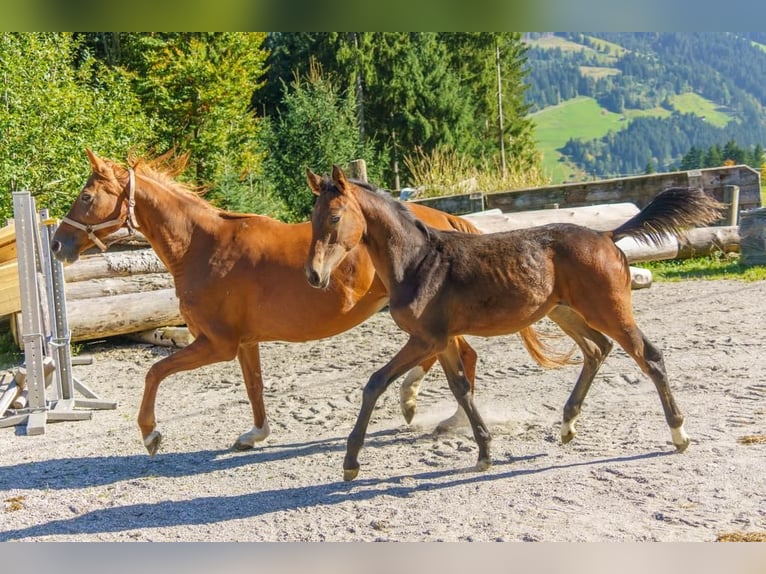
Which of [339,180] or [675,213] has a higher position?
[339,180]

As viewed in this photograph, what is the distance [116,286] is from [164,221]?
15.0 feet

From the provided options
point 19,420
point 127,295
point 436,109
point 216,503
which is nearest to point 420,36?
point 436,109

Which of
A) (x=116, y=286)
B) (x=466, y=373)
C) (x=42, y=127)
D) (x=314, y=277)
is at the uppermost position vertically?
(x=42, y=127)

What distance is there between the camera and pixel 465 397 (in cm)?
527

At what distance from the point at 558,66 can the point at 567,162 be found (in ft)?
40.4

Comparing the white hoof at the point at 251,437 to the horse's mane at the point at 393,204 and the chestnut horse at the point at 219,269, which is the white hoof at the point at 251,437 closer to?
the chestnut horse at the point at 219,269

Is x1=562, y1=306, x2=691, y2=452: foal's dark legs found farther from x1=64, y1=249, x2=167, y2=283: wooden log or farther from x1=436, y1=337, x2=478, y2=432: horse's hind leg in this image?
x1=64, y1=249, x2=167, y2=283: wooden log

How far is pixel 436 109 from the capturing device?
26172 mm

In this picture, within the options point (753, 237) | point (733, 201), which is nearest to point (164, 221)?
point (753, 237)

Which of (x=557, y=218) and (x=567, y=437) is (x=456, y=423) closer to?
(x=567, y=437)

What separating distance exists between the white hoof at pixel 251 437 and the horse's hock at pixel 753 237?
847cm

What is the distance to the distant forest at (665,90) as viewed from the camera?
2988 cm

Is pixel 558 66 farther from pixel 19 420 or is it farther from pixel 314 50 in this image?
pixel 19 420

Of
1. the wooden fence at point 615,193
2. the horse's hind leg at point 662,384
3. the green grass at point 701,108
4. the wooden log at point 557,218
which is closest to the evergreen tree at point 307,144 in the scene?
the wooden fence at point 615,193
